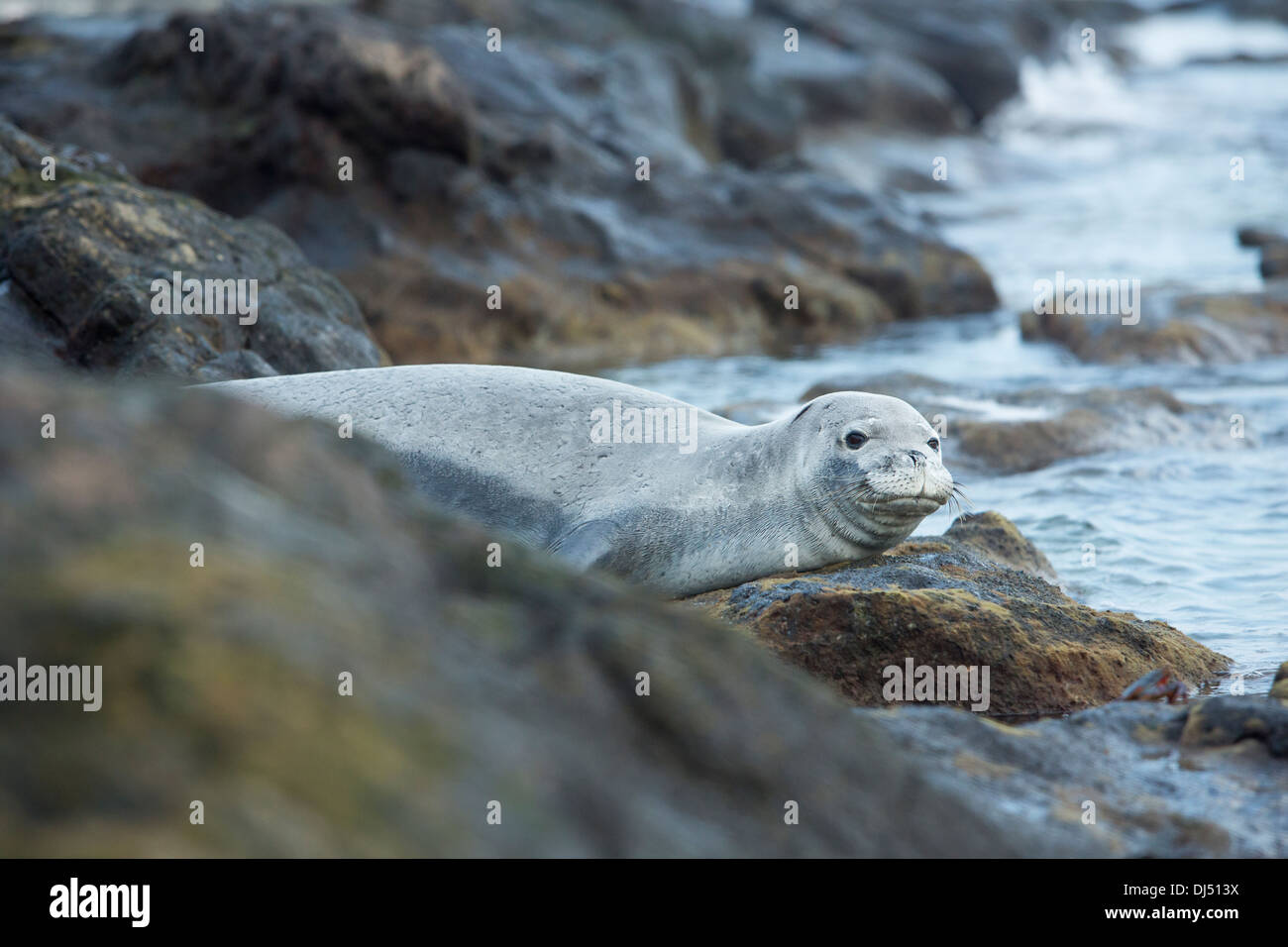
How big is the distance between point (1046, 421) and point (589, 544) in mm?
4396

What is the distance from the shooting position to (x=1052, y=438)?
8352 mm

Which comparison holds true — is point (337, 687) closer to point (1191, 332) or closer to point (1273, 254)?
point (1191, 332)

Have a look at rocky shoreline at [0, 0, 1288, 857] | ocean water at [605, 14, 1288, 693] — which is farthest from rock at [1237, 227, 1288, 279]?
rocky shoreline at [0, 0, 1288, 857]

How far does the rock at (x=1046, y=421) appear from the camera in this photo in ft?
26.9

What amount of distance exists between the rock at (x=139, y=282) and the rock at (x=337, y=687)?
413 cm

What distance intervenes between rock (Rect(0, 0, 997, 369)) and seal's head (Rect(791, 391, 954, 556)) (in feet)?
21.3

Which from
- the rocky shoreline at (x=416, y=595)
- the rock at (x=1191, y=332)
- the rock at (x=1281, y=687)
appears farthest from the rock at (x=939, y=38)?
the rock at (x=1281, y=687)

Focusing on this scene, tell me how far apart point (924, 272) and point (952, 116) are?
12446 mm

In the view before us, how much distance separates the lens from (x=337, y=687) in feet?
5.60

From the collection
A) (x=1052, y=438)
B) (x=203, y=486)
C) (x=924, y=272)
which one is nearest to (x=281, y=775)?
(x=203, y=486)

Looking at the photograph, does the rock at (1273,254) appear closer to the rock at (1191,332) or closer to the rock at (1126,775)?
the rock at (1191,332)
